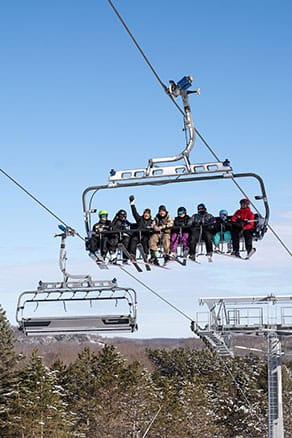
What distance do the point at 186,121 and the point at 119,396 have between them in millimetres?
39848

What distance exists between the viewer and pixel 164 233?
48.7ft

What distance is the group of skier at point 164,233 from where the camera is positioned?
48.2 feet

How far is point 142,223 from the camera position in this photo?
14836mm

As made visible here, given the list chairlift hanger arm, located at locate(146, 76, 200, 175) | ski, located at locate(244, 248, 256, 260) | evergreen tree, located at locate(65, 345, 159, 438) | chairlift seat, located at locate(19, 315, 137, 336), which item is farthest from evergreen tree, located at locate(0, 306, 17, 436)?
chairlift hanger arm, located at locate(146, 76, 200, 175)

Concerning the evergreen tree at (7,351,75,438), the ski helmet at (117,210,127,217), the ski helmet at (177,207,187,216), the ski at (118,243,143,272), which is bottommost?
the evergreen tree at (7,351,75,438)

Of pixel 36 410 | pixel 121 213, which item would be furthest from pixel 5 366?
pixel 121 213

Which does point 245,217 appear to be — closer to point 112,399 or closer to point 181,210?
point 181,210

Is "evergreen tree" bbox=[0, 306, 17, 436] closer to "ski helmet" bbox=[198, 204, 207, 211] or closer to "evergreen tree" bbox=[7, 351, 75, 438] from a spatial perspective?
"evergreen tree" bbox=[7, 351, 75, 438]

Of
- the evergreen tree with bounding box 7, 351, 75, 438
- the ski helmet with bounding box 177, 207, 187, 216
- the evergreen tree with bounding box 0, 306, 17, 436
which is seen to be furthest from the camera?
the evergreen tree with bounding box 0, 306, 17, 436

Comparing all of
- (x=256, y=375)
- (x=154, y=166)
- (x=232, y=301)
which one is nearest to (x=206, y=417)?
(x=256, y=375)

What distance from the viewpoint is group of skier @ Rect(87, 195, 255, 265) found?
14.7 metres

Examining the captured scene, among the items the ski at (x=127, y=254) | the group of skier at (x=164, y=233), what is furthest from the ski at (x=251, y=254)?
the ski at (x=127, y=254)

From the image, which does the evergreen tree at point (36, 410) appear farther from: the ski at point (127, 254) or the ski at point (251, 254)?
the ski at point (251, 254)

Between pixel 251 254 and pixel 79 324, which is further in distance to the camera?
pixel 79 324
